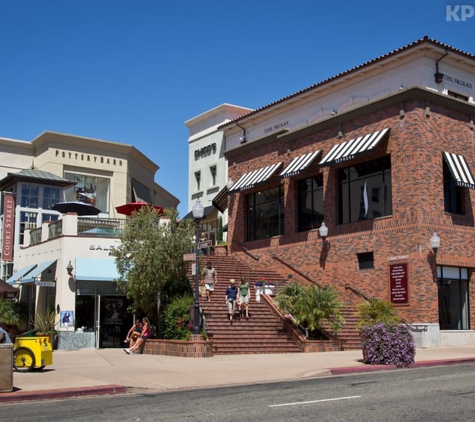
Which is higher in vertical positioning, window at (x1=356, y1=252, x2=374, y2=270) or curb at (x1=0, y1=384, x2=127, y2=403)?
window at (x1=356, y1=252, x2=374, y2=270)

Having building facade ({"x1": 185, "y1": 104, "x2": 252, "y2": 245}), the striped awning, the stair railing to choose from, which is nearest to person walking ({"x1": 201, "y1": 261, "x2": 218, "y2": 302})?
the stair railing

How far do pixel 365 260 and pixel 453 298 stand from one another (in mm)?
3876

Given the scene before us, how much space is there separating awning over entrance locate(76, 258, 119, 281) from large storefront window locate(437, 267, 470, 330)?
1333 centimetres

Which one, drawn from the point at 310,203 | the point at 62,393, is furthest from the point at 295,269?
the point at 62,393

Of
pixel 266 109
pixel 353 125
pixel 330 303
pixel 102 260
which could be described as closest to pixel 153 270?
pixel 102 260

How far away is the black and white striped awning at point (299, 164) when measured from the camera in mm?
31297

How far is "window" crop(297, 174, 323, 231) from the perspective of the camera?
3206 cm

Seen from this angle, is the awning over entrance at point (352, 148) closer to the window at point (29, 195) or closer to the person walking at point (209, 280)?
the person walking at point (209, 280)

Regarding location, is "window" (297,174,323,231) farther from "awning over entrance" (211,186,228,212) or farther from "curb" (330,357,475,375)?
"curb" (330,357,475,375)

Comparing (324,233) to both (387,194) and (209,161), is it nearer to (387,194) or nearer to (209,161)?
(387,194)

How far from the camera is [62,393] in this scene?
12.8 meters

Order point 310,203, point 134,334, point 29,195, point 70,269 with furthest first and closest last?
point 29,195, point 310,203, point 70,269, point 134,334

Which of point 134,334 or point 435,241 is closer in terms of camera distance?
point 134,334

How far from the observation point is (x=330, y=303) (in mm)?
23500
